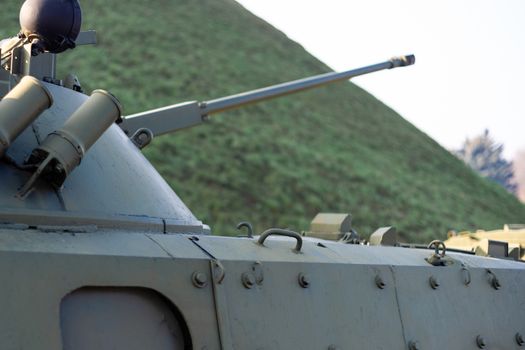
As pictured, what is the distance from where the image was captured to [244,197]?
30562 mm

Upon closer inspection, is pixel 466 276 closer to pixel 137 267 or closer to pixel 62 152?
pixel 137 267

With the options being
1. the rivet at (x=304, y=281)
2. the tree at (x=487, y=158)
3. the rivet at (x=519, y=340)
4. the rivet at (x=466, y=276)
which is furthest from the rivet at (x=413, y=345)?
the tree at (x=487, y=158)

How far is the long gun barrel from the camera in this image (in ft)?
27.2

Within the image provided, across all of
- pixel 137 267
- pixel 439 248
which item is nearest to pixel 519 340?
pixel 439 248

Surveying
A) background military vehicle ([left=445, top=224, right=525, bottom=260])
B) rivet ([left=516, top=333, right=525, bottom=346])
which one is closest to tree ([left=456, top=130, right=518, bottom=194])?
background military vehicle ([left=445, top=224, right=525, bottom=260])

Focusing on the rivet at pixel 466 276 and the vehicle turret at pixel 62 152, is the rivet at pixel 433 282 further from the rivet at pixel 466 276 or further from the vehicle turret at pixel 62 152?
the vehicle turret at pixel 62 152

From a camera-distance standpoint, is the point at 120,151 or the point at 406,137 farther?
the point at 406,137

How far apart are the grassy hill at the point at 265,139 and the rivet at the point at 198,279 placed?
21621mm

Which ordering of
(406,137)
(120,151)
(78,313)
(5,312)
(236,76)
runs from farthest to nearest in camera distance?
(406,137) < (236,76) < (120,151) < (78,313) < (5,312)

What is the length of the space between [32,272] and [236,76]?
36958 millimetres

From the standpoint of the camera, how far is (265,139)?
35781 millimetres

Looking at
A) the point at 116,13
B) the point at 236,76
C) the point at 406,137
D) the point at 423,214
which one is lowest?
the point at 423,214

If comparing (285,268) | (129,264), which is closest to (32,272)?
(129,264)

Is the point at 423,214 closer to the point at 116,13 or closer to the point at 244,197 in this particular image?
the point at 244,197
